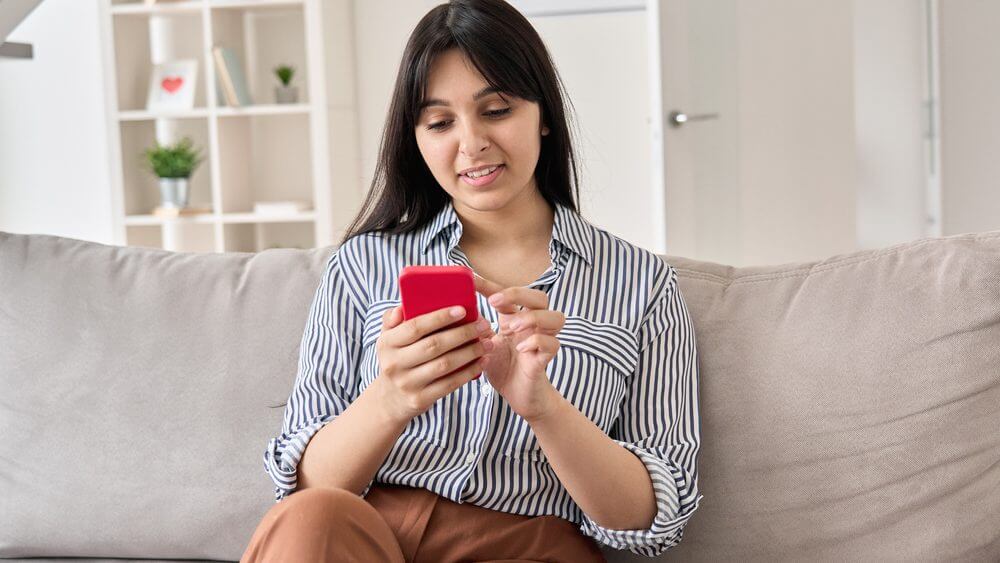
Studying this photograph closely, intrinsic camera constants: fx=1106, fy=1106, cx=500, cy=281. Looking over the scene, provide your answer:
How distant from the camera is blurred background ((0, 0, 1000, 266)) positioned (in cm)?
379

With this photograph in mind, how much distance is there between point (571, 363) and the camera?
4.46 ft

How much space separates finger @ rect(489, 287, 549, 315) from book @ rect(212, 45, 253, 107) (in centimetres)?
341

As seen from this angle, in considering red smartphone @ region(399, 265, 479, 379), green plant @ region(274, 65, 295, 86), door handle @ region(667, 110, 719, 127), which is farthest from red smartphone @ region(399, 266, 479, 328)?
green plant @ region(274, 65, 295, 86)

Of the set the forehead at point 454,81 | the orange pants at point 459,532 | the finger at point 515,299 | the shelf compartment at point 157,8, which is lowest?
the orange pants at point 459,532

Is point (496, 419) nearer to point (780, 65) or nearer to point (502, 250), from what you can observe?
point (502, 250)

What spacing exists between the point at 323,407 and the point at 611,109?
3245 mm

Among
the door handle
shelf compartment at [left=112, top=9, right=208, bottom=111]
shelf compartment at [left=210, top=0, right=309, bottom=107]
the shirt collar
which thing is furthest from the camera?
shelf compartment at [left=210, top=0, right=309, bottom=107]

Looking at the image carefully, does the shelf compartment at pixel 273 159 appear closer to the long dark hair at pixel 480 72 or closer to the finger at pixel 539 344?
Answer: the long dark hair at pixel 480 72

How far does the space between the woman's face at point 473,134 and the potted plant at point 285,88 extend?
322 centimetres

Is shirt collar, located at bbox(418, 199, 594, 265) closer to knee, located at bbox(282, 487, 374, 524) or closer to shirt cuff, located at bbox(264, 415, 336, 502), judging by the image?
shirt cuff, located at bbox(264, 415, 336, 502)

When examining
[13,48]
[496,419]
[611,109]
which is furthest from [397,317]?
[611,109]

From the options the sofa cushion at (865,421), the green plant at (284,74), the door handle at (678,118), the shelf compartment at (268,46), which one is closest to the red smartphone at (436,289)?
the sofa cushion at (865,421)

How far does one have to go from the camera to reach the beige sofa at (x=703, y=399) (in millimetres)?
1409

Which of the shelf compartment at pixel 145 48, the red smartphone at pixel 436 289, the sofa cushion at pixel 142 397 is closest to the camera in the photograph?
the red smartphone at pixel 436 289
